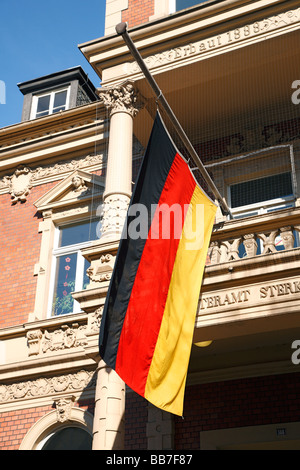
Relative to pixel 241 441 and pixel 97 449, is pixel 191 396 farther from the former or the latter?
pixel 97 449

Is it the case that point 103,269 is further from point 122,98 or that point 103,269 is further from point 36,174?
point 36,174

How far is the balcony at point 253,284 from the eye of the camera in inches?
339

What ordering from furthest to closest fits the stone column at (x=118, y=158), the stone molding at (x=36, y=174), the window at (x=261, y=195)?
the stone molding at (x=36, y=174)
the window at (x=261, y=195)
the stone column at (x=118, y=158)

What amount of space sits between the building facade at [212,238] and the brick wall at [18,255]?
30 mm

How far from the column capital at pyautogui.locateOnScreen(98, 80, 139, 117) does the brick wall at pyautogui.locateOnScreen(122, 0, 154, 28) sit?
2.12m

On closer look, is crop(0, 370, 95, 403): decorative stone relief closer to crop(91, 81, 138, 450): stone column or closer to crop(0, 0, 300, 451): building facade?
crop(0, 0, 300, 451): building facade

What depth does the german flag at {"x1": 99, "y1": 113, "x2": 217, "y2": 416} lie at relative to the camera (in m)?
7.55

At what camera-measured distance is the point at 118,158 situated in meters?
11.1

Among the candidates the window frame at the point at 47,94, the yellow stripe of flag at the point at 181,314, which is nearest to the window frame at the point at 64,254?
the window frame at the point at 47,94

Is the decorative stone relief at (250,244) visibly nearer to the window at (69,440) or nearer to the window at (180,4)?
the window at (69,440)

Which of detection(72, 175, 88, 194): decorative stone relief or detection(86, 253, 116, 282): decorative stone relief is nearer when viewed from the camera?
detection(86, 253, 116, 282): decorative stone relief

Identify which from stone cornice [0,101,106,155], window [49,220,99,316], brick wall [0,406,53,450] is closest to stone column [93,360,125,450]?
brick wall [0,406,53,450]

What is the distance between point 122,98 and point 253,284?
192 inches

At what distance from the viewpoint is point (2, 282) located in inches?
534
